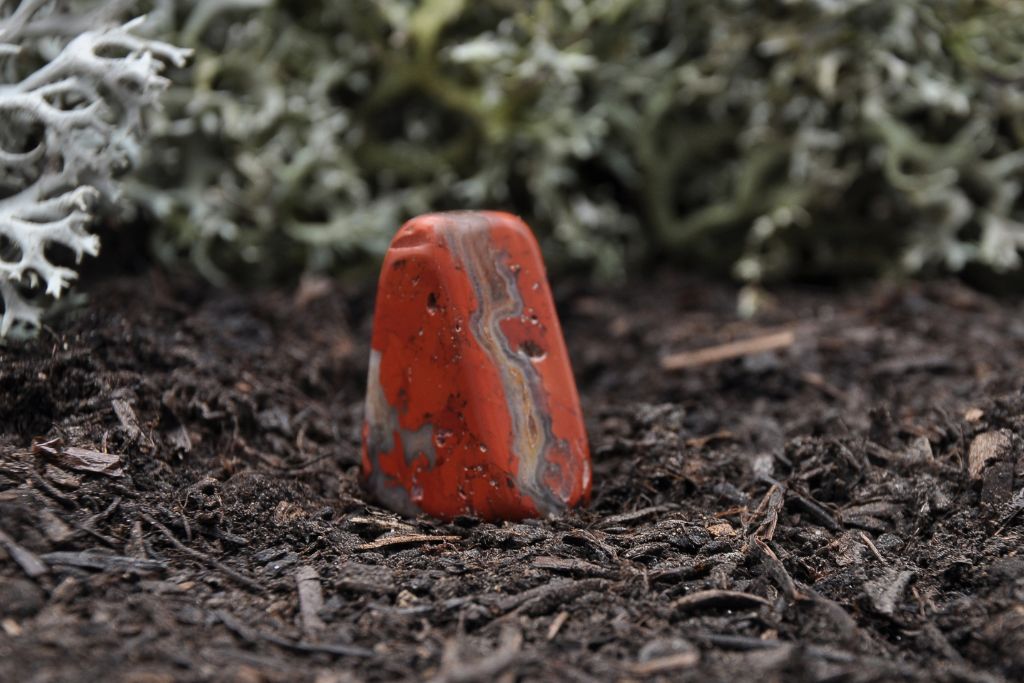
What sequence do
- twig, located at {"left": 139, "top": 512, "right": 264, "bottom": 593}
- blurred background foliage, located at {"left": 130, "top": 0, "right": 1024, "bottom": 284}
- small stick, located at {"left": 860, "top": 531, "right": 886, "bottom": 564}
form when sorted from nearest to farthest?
twig, located at {"left": 139, "top": 512, "right": 264, "bottom": 593} → small stick, located at {"left": 860, "top": 531, "right": 886, "bottom": 564} → blurred background foliage, located at {"left": 130, "top": 0, "right": 1024, "bottom": 284}

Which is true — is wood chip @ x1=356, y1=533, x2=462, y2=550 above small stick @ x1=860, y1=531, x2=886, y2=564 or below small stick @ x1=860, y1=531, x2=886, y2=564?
above

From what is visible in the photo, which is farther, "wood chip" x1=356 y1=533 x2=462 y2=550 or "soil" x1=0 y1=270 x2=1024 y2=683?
"wood chip" x1=356 y1=533 x2=462 y2=550

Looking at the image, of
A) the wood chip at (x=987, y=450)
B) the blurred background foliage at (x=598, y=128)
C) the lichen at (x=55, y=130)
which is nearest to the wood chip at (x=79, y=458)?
the lichen at (x=55, y=130)

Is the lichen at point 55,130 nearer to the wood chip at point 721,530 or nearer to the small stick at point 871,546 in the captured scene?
the wood chip at point 721,530

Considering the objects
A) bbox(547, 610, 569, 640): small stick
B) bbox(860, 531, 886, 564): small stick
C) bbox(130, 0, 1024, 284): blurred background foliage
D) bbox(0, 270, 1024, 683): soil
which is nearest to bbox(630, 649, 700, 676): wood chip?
bbox(0, 270, 1024, 683): soil

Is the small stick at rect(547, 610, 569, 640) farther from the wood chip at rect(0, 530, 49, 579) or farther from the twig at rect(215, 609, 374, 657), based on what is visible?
the wood chip at rect(0, 530, 49, 579)

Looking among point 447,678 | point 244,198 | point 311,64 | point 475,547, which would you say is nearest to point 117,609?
point 447,678

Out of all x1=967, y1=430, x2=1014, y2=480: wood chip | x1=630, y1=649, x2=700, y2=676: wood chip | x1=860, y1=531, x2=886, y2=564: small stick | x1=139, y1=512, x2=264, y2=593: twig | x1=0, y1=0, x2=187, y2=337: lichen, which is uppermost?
x1=0, y1=0, x2=187, y2=337: lichen
